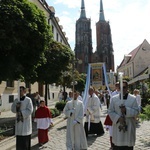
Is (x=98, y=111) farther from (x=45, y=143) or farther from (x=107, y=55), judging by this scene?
(x=107, y=55)

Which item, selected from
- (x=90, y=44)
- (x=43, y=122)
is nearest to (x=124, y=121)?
(x=43, y=122)

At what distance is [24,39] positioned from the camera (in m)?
10.2

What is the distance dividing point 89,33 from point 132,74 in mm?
61993

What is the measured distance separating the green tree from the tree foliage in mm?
4940

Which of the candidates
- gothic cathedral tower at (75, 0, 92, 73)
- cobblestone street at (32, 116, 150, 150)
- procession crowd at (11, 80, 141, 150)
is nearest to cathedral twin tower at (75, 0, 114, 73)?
gothic cathedral tower at (75, 0, 92, 73)

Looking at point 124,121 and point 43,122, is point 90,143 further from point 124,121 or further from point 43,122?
point 124,121

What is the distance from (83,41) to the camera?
372 ft

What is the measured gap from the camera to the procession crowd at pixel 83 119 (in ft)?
20.4

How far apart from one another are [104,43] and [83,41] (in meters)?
8.70

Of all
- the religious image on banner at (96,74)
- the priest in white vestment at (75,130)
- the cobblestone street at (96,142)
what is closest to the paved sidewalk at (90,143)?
the cobblestone street at (96,142)

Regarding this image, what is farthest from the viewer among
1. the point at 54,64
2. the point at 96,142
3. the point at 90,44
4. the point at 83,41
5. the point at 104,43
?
the point at 90,44

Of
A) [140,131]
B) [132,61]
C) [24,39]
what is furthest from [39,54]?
[132,61]

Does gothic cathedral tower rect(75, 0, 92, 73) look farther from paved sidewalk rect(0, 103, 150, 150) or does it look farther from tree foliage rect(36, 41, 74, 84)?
paved sidewalk rect(0, 103, 150, 150)

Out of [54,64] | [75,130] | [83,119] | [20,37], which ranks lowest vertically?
[75,130]
